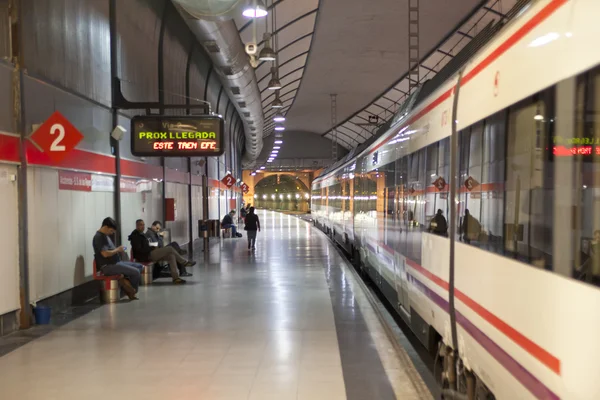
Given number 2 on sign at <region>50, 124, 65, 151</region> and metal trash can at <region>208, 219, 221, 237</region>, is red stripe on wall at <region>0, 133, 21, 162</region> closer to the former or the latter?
number 2 on sign at <region>50, 124, 65, 151</region>

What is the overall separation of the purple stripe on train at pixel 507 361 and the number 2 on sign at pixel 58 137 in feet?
16.7

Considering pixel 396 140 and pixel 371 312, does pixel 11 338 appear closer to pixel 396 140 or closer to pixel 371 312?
pixel 371 312

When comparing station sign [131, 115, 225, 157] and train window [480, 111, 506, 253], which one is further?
station sign [131, 115, 225, 157]

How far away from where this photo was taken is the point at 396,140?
7.98 metres

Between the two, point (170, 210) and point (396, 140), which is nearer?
point (396, 140)

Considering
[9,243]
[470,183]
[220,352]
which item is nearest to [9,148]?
[9,243]

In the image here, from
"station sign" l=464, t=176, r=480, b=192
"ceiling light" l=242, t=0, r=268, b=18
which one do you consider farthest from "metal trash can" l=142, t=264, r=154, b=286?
"station sign" l=464, t=176, r=480, b=192

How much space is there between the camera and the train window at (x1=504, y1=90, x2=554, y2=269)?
271cm

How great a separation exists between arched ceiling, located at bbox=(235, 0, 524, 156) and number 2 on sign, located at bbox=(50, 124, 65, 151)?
15.5 ft

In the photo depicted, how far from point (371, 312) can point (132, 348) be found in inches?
146

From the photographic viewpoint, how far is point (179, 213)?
60.7 ft

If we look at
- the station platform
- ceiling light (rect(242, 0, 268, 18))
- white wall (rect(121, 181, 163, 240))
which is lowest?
the station platform

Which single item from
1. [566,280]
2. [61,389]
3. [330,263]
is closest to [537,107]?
[566,280]

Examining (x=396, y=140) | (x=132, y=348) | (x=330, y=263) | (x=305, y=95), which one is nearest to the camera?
(x=132, y=348)
